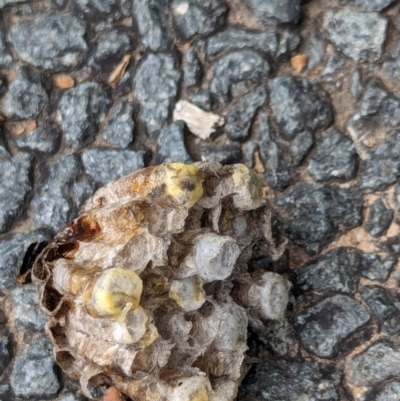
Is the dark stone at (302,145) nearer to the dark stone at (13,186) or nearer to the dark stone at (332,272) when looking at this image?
the dark stone at (332,272)

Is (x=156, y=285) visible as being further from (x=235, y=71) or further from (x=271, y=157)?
(x=235, y=71)

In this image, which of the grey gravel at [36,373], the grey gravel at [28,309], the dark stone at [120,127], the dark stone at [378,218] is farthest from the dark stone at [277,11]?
the grey gravel at [36,373]

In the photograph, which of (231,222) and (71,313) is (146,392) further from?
(231,222)

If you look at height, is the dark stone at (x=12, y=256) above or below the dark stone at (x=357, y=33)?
below

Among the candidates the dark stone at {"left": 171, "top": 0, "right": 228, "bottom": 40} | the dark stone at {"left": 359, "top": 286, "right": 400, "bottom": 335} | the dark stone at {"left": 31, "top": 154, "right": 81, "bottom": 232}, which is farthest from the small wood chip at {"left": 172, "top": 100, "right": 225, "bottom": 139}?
the dark stone at {"left": 359, "top": 286, "right": 400, "bottom": 335}

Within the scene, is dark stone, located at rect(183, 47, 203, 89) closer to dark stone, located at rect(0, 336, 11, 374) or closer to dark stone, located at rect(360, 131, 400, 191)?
dark stone, located at rect(360, 131, 400, 191)

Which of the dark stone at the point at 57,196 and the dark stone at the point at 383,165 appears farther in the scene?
the dark stone at the point at 57,196
